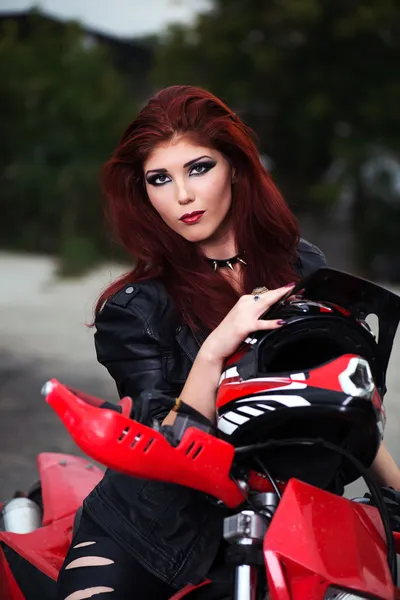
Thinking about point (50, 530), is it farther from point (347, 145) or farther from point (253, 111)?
point (253, 111)

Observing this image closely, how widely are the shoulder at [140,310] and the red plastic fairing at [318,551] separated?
1.58 ft

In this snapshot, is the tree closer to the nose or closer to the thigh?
the nose

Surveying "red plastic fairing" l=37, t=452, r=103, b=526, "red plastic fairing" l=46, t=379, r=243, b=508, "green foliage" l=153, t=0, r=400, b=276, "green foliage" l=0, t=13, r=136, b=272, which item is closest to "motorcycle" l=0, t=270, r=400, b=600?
"red plastic fairing" l=46, t=379, r=243, b=508

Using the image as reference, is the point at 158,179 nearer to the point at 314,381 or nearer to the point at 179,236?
the point at 179,236

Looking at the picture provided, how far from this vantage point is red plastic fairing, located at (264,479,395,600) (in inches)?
50.8

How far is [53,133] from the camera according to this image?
52.4 ft

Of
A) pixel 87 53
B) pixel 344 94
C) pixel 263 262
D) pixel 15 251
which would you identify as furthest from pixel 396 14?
pixel 263 262

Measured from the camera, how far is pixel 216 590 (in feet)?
5.11

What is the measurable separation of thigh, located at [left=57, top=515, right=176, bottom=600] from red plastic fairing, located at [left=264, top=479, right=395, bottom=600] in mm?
387

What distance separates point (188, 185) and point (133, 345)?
1.05 ft

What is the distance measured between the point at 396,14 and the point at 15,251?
24.4 ft

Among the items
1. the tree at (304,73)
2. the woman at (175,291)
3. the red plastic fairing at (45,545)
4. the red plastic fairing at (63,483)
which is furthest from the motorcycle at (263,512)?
the tree at (304,73)

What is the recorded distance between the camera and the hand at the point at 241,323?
1.46 meters

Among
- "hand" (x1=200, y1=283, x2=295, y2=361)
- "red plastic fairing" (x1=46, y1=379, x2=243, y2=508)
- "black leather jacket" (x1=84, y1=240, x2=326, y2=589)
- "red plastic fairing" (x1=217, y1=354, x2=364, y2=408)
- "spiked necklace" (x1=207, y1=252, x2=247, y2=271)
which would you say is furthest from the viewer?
"spiked necklace" (x1=207, y1=252, x2=247, y2=271)
